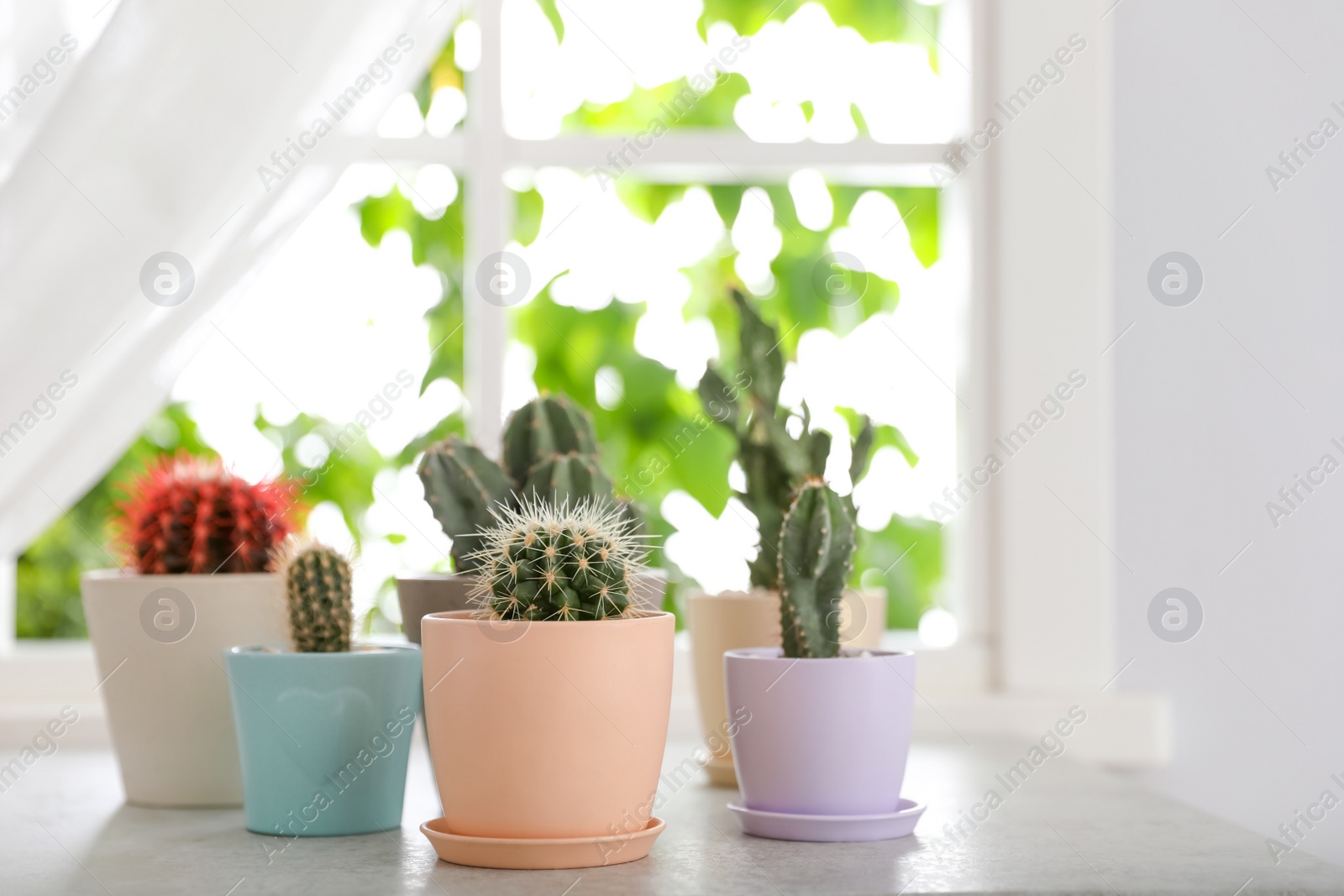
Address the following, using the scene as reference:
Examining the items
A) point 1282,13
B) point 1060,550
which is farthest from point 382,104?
point 1282,13

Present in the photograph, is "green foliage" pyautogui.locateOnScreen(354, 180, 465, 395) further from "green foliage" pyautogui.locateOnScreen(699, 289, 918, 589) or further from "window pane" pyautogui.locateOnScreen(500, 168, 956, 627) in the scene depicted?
"green foliage" pyautogui.locateOnScreen(699, 289, 918, 589)

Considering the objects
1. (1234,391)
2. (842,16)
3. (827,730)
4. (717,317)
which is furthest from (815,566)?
(842,16)

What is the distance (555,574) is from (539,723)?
0.30 feet

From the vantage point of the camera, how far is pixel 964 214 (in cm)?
149

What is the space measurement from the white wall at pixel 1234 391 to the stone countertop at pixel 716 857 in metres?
0.50

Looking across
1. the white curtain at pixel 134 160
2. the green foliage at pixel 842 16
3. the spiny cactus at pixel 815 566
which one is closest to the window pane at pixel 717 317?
the green foliage at pixel 842 16

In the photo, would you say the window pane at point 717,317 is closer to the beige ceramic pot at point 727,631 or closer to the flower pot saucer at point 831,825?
the beige ceramic pot at point 727,631

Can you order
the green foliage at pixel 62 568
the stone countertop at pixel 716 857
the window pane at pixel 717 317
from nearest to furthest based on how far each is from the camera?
the stone countertop at pixel 716 857 < the window pane at pixel 717 317 < the green foliage at pixel 62 568

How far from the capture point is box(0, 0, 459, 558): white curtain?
1.04 metres

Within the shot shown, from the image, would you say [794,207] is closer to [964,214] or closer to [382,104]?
[964,214]

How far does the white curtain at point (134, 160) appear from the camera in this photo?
1040 mm

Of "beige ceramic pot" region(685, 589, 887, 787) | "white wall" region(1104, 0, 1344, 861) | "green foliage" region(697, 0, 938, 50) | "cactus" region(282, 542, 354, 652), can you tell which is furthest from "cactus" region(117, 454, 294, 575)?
"green foliage" region(697, 0, 938, 50)

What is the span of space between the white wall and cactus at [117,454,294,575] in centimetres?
102

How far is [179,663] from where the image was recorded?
0.91 meters
